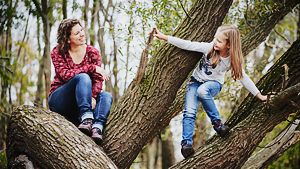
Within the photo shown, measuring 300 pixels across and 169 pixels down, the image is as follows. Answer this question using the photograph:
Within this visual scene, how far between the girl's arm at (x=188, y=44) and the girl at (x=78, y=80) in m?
0.58

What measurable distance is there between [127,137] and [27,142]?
0.83 meters

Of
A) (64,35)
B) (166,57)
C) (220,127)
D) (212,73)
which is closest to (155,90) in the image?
(166,57)

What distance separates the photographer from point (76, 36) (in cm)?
432

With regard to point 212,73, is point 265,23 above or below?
above

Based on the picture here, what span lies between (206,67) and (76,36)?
109cm

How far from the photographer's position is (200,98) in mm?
4137

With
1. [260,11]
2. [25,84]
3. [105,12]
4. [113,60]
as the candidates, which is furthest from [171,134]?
[260,11]

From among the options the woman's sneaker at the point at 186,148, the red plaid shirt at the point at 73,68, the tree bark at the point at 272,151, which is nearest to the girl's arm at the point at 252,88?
the woman's sneaker at the point at 186,148

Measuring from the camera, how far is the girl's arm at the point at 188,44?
420 cm

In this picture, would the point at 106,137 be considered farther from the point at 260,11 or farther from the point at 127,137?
the point at 260,11

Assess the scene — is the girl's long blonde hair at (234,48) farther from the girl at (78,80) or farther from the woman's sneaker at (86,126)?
the woman's sneaker at (86,126)

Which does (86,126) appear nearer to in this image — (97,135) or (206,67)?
(97,135)

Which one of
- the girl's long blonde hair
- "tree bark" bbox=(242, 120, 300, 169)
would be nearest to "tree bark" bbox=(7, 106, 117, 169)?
the girl's long blonde hair

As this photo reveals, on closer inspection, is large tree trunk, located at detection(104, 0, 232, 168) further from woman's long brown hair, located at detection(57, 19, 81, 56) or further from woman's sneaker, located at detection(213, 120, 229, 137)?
woman's long brown hair, located at detection(57, 19, 81, 56)
